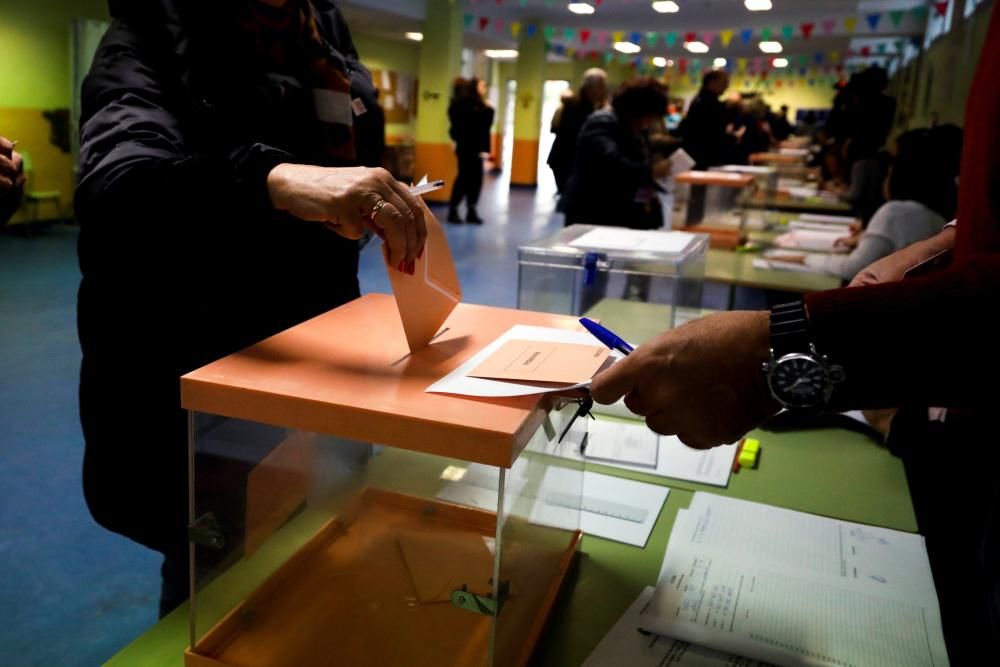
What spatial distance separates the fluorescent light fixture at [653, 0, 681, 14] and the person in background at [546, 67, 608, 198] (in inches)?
176

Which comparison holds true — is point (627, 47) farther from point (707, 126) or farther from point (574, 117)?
point (707, 126)

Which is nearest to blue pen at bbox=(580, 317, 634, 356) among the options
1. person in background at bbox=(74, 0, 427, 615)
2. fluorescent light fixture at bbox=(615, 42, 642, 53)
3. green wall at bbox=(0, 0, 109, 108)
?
person in background at bbox=(74, 0, 427, 615)

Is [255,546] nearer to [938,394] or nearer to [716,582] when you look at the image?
[716,582]

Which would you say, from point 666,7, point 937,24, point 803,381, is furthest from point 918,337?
point 666,7

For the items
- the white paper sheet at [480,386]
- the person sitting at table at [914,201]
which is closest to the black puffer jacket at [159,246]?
the white paper sheet at [480,386]

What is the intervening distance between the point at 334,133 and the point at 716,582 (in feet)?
2.67

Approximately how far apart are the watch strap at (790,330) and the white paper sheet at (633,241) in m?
1.32

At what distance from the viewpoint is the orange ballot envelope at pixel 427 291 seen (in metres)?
0.83

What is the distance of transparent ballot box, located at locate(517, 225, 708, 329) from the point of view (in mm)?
2020

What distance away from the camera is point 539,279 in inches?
87.0

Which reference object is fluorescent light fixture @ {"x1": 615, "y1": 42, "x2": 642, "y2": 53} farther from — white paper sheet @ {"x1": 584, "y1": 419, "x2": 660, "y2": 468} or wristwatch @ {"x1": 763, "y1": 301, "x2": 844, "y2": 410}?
wristwatch @ {"x1": 763, "y1": 301, "x2": 844, "y2": 410}

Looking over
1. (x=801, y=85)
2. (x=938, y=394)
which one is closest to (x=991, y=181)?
(x=938, y=394)

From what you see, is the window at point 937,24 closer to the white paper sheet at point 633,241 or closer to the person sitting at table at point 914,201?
the person sitting at table at point 914,201

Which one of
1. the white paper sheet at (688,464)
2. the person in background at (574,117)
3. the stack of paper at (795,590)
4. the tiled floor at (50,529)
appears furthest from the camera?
the person in background at (574,117)
